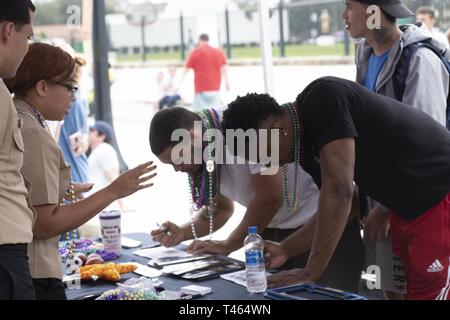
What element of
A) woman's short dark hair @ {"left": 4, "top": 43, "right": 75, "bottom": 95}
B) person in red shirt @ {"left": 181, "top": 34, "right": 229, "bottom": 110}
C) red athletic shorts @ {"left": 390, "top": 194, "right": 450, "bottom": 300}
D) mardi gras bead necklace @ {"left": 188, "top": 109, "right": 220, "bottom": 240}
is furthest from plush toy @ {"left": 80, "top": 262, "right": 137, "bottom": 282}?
person in red shirt @ {"left": 181, "top": 34, "right": 229, "bottom": 110}

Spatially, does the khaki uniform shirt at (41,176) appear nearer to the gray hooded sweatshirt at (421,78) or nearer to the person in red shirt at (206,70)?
the gray hooded sweatshirt at (421,78)

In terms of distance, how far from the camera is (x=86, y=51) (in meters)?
6.30

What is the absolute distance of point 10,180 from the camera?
147 centimetres

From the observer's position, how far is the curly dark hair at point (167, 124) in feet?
7.43

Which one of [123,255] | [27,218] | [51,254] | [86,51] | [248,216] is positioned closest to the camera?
[27,218]

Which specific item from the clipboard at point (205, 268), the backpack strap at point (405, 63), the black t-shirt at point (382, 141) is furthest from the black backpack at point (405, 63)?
the clipboard at point (205, 268)

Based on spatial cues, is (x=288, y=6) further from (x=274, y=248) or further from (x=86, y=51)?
(x=274, y=248)

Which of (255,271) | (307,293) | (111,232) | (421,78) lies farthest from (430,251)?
(111,232)

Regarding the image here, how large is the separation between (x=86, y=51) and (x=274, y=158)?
15.0ft

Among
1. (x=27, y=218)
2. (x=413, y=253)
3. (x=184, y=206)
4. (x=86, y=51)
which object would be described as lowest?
(x=184, y=206)

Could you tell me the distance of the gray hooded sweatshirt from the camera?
2537 millimetres

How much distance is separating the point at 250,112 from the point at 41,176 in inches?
24.8

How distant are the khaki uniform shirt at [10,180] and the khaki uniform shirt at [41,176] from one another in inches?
7.5
